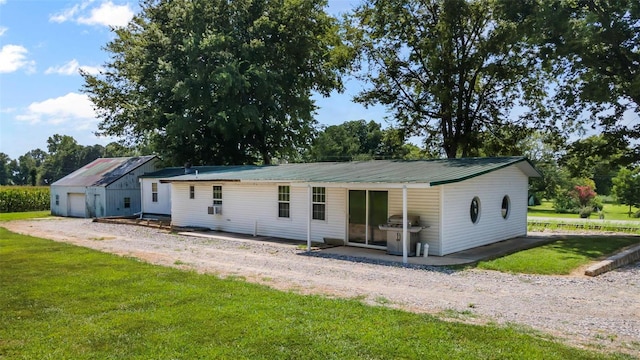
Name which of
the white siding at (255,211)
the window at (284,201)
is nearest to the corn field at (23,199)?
the white siding at (255,211)

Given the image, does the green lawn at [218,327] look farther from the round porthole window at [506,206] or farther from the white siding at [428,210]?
the round porthole window at [506,206]

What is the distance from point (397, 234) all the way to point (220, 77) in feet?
57.6

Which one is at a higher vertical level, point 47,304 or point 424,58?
point 424,58

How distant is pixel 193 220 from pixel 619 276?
1604 cm

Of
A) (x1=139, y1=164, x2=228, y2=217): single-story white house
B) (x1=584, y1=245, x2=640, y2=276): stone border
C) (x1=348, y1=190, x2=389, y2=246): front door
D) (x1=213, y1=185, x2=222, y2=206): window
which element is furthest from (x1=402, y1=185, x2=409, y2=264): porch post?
(x1=139, y1=164, x2=228, y2=217): single-story white house

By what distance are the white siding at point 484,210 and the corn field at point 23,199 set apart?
33412mm

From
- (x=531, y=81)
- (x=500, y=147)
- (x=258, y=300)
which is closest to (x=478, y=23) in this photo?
(x=531, y=81)

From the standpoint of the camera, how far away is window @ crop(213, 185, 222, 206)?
19.3m

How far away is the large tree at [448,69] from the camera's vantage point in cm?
2158

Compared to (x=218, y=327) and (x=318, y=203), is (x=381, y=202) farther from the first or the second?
(x=218, y=327)

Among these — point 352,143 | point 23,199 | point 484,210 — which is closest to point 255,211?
point 484,210

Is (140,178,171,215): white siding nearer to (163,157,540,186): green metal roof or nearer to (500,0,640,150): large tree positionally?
(163,157,540,186): green metal roof

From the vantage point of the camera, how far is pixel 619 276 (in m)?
10.2

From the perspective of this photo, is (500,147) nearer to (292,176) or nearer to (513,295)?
(292,176)
